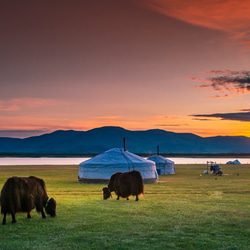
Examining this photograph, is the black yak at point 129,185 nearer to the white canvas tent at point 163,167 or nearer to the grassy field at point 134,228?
the grassy field at point 134,228

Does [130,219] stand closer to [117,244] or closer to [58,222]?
[58,222]

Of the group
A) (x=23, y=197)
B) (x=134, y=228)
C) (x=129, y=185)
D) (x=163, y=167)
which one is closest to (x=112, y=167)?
(x=129, y=185)

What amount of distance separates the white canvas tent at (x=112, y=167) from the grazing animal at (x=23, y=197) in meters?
19.9

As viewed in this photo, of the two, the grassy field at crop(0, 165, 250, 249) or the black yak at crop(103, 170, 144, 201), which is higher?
the black yak at crop(103, 170, 144, 201)

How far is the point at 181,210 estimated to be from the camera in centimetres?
1572

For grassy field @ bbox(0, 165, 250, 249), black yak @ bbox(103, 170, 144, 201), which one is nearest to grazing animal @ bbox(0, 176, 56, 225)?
grassy field @ bbox(0, 165, 250, 249)

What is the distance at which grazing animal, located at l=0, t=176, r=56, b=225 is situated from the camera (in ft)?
40.3

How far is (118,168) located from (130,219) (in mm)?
20193

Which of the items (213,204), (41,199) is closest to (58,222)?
Answer: (41,199)

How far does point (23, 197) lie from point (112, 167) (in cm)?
2133

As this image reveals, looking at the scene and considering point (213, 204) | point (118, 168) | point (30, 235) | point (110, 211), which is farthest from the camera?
point (118, 168)

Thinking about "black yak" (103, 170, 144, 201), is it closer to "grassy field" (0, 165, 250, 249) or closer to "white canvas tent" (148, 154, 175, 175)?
"grassy field" (0, 165, 250, 249)

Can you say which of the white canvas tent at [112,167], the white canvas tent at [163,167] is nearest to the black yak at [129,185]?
the white canvas tent at [112,167]

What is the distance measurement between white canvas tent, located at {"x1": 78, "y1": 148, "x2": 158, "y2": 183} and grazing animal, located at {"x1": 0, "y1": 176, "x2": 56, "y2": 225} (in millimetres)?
19918
